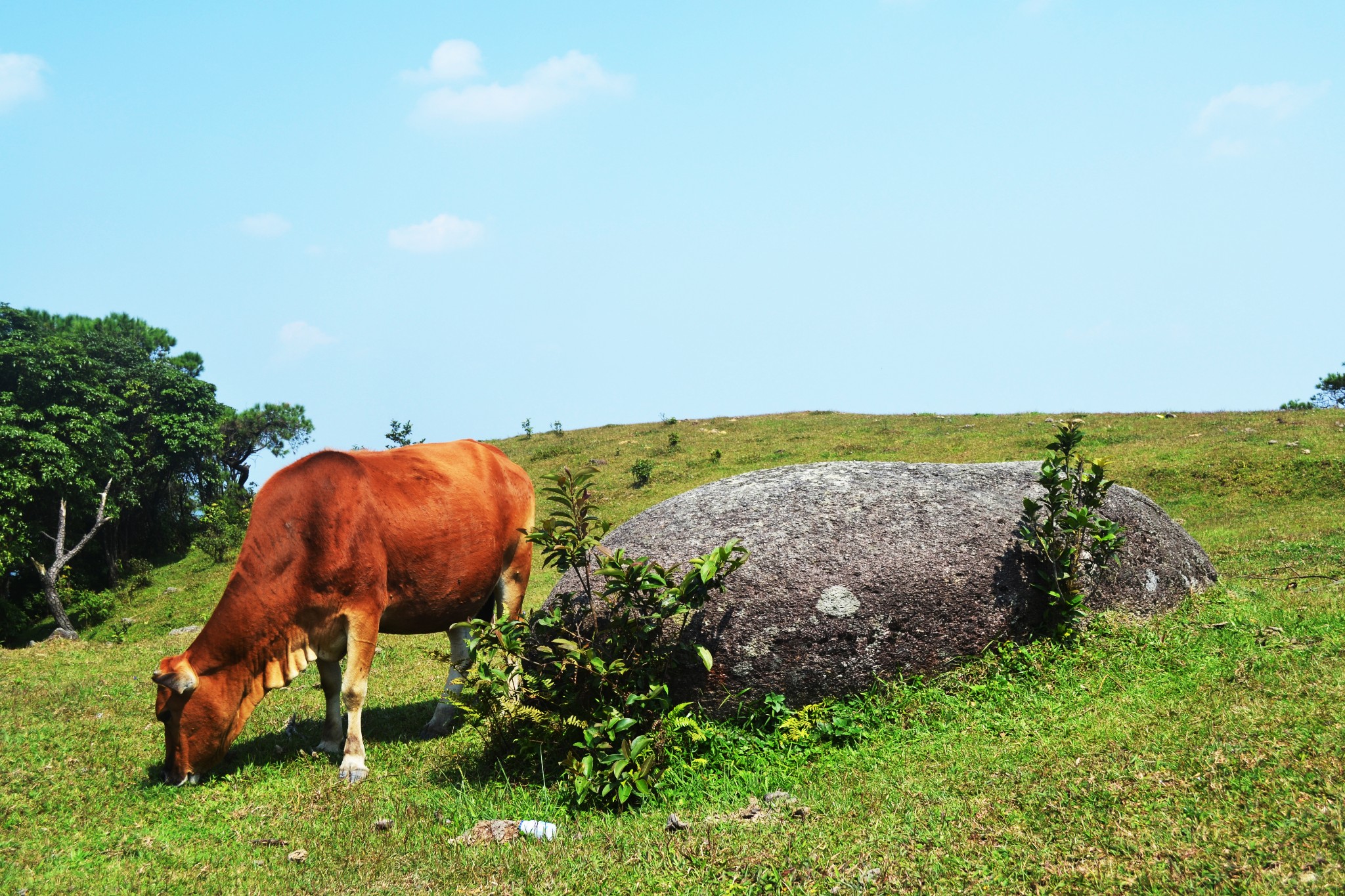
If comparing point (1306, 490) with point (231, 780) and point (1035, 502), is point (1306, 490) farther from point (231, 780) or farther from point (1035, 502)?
point (231, 780)

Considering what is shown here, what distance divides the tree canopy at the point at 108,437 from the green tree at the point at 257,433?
0.21 feet

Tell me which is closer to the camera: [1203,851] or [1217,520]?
[1203,851]

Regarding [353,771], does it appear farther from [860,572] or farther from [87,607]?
[87,607]

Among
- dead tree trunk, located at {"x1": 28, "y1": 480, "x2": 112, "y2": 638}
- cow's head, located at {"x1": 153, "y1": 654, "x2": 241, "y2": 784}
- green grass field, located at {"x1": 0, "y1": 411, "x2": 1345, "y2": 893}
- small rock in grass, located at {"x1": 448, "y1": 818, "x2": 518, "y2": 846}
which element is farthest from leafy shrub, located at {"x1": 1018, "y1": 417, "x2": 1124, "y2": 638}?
dead tree trunk, located at {"x1": 28, "y1": 480, "x2": 112, "y2": 638}

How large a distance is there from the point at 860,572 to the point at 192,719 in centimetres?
693

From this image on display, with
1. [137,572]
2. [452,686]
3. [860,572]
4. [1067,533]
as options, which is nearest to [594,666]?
[860,572]

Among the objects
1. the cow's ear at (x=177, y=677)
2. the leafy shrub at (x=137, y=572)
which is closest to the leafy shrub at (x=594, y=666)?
the cow's ear at (x=177, y=677)

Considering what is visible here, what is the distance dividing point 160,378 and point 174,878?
1580 inches

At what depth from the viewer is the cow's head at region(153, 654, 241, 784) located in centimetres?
904

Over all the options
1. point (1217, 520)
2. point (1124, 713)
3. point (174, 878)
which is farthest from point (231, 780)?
point (1217, 520)

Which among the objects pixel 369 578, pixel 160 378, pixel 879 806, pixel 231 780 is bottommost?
pixel 231 780

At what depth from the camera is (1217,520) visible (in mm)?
20328

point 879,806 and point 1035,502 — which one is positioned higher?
point 1035,502

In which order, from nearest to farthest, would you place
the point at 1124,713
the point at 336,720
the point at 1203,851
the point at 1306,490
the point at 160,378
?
the point at 1203,851 → the point at 1124,713 → the point at 336,720 → the point at 1306,490 → the point at 160,378
